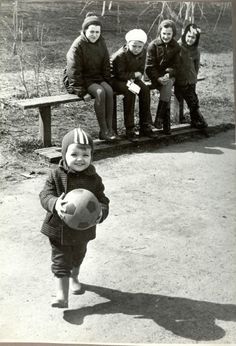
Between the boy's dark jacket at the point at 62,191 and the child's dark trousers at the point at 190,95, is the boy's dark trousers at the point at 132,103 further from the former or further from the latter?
the boy's dark jacket at the point at 62,191

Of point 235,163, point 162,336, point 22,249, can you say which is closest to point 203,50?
point 235,163

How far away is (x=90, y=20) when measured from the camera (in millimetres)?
3562

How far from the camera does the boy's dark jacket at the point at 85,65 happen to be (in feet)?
12.8

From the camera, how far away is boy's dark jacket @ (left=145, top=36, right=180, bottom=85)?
4.30 m

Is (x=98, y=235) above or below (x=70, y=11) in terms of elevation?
below

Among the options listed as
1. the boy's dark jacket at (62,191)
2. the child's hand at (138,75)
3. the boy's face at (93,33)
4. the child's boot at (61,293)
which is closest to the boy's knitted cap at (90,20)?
the boy's face at (93,33)

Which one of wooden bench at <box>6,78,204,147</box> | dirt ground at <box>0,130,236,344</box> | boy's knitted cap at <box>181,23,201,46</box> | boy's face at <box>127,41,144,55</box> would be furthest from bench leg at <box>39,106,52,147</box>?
boy's knitted cap at <box>181,23,201,46</box>

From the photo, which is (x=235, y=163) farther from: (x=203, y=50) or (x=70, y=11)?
(x=70, y=11)

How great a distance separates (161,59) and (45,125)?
3.27 feet

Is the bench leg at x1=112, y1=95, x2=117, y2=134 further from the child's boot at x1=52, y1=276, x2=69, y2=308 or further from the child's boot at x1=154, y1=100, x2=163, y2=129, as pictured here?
the child's boot at x1=52, y1=276, x2=69, y2=308

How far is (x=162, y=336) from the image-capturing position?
2.56m

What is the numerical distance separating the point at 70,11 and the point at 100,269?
1.39m

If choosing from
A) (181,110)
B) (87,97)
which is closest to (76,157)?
(87,97)

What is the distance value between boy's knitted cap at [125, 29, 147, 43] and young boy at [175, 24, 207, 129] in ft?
0.96
